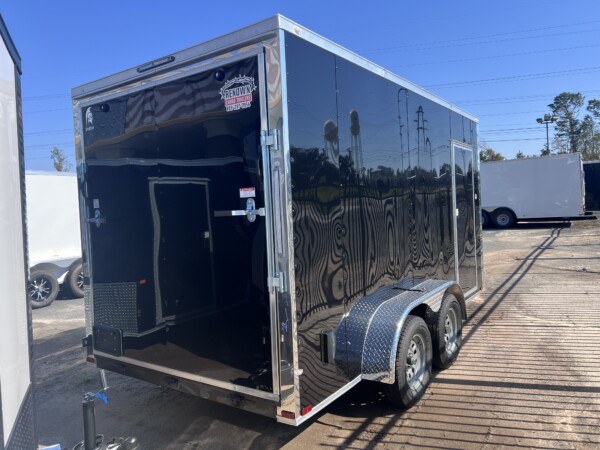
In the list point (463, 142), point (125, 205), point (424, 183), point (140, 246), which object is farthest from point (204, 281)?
point (463, 142)

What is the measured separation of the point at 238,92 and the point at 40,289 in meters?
8.52

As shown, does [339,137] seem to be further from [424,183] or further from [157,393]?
[157,393]

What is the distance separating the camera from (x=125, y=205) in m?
3.77

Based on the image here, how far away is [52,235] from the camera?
32.8 ft

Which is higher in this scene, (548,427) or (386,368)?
(386,368)

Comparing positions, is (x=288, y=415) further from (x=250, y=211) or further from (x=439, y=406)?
(x=439, y=406)

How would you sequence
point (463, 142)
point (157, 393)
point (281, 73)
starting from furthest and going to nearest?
point (463, 142), point (157, 393), point (281, 73)

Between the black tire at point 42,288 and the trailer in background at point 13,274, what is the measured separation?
8465 mm

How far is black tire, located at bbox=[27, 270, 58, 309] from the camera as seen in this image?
9.55 meters

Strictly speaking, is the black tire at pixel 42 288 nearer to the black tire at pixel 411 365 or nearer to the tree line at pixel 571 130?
the black tire at pixel 411 365

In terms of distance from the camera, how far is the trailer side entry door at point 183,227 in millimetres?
3064

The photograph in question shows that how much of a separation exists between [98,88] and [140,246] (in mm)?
1360

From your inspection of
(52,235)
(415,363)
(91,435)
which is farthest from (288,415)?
(52,235)

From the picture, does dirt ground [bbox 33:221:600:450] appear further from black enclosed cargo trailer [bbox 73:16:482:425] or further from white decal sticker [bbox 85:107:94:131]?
white decal sticker [bbox 85:107:94:131]
